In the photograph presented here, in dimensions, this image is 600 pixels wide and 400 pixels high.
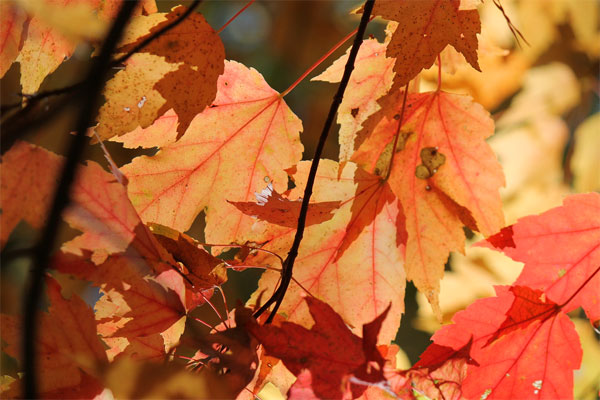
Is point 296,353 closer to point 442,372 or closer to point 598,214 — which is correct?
point 442,372

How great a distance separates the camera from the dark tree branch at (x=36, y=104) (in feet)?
1.19

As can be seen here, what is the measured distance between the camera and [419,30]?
1.50 feet

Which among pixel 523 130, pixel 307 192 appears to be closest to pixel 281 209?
pixel 307 192

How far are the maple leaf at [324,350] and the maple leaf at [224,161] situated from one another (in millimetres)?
162

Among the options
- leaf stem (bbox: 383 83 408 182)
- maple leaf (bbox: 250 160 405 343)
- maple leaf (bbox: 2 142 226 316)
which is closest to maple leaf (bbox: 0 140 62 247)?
maple leaf (bbox: 2 142 226 316)

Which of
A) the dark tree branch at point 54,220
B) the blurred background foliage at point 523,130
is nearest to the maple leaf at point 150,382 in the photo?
the dark tree branch at point 54,220

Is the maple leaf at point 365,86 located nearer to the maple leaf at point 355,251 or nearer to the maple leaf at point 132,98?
the maple leaf at point 355,251

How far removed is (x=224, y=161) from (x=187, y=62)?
5.3 inches

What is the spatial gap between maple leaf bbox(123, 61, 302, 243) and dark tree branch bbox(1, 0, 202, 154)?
0.41ft

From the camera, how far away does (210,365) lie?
0.38 m

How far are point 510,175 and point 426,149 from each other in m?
1.11

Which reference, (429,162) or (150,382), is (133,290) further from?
(429,162)

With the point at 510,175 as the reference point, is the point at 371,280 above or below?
above

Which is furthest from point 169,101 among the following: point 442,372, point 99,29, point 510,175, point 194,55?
point 510,175
